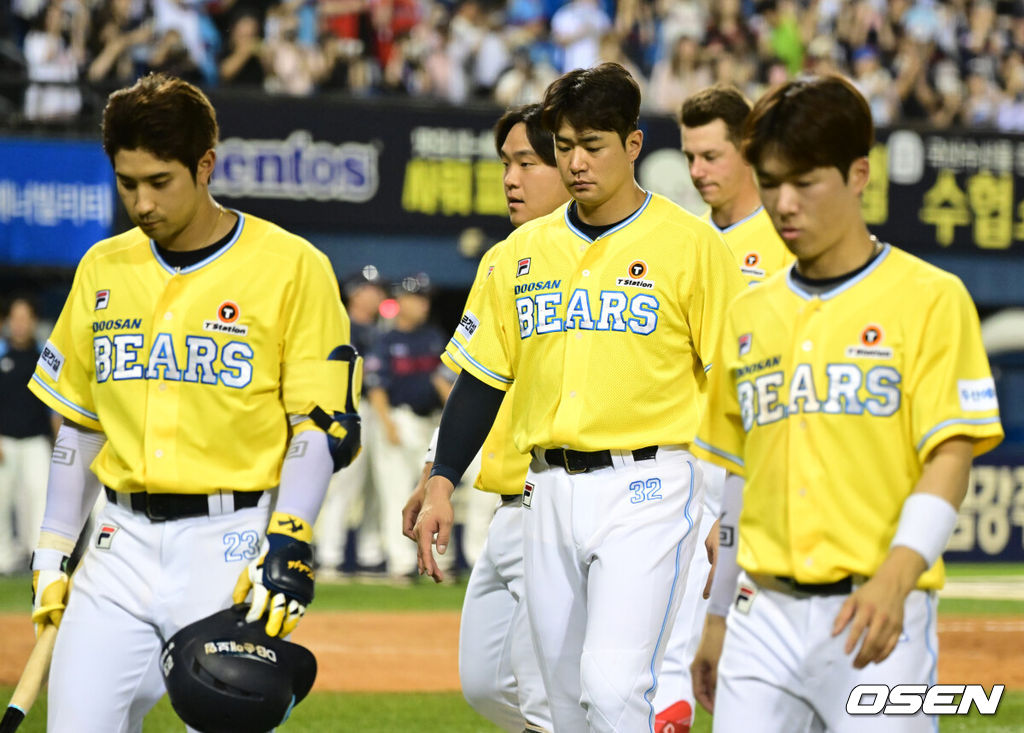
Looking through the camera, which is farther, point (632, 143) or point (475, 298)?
point (475, 298)

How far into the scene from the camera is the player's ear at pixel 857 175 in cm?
349

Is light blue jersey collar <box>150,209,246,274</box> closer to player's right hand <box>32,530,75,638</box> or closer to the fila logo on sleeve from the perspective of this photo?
the fila logo on sleeve

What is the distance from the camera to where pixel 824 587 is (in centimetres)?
344

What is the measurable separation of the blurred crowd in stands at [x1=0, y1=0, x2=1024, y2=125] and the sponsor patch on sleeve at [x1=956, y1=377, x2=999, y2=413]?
12345mm

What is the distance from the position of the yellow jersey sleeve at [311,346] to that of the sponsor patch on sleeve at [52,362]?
0.73 metres

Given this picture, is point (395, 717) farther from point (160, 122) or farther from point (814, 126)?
point (814, 126)

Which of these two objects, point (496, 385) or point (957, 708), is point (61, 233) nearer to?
point (496, 385)

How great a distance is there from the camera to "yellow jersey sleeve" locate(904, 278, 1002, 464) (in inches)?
130

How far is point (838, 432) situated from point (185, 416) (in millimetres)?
1767

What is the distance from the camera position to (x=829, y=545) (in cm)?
342

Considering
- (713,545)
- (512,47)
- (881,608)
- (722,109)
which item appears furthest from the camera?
(512,47)

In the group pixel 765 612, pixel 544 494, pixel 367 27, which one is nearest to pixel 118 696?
pixel 544 494

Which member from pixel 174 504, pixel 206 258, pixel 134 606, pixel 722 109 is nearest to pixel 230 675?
pixel 134 606

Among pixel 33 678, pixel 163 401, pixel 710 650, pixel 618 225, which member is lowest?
pixel 33 678
